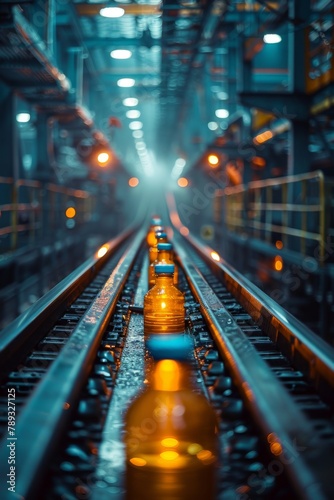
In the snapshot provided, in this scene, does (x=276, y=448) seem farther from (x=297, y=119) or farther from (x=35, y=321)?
(x=297, y=119)

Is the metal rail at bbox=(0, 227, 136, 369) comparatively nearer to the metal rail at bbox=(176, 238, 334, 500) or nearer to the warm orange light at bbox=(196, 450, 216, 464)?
the metal rail at bbox=(176, 238, 334, 500)

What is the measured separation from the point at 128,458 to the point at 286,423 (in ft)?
1.48

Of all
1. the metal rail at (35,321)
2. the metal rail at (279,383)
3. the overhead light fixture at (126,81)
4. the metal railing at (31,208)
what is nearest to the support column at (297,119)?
the metal railing at (31,208)

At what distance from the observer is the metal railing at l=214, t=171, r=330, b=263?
29.2 feet

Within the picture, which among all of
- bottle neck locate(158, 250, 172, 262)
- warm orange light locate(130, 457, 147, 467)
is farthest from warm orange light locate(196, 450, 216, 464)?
bottle neck locate(158, 250, 172, 262)

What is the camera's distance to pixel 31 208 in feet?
38.5

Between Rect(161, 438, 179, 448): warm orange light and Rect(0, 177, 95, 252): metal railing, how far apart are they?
25.5ft

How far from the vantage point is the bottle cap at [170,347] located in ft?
11.0

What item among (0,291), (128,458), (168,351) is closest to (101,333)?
(168,351)

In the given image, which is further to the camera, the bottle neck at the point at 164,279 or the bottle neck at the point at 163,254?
the bottle neck at the point at 163,254

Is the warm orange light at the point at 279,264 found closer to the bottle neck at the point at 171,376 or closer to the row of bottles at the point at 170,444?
the bottle neck at the point at 171,376

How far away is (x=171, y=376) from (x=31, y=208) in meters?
9.08

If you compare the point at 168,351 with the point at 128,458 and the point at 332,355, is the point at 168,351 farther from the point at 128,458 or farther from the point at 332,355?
the point at 128,458

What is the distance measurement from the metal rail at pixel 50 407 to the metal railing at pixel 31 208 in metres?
6.48
